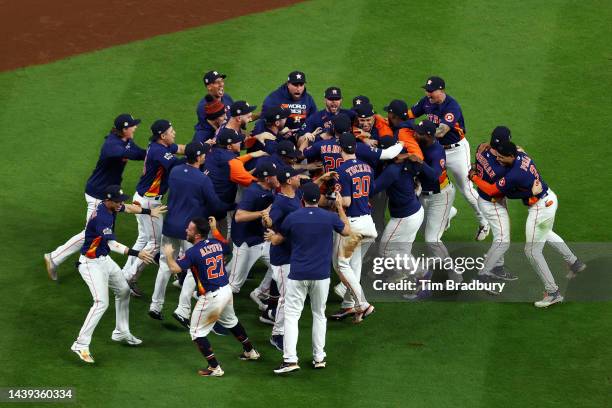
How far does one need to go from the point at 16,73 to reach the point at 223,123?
5.05m

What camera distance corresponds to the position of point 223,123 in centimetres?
1312

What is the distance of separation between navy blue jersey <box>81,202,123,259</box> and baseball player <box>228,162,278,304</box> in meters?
1.32

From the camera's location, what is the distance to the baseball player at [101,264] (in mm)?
11344

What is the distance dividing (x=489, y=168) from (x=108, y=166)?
4.10 meters

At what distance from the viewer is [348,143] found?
1198 cm

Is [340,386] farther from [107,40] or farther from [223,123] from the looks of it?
[107,40]

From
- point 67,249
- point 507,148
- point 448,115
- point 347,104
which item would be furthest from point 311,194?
point 347,104

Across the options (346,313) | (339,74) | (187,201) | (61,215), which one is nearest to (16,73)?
(61,215)

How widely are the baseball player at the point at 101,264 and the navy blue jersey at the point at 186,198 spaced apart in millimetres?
619

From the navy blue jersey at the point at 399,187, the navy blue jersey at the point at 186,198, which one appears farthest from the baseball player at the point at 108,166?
the navy blue jersey at the point at 399,187

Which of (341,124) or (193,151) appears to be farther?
(341,124)

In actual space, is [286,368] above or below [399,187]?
below

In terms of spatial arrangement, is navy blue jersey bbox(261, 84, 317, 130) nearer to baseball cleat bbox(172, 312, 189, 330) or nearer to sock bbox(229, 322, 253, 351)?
baseball cleat bbox(172, 312, 189, 330)

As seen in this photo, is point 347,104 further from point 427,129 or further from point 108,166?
point 108,166
